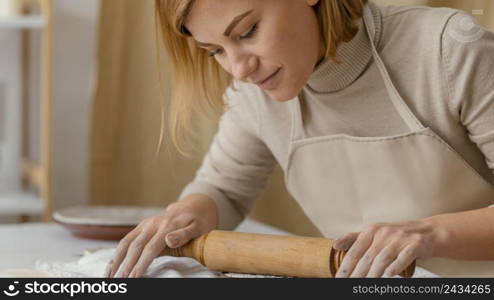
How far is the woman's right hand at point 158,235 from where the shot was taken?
3.79 feet

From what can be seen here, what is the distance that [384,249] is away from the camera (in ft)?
3.08

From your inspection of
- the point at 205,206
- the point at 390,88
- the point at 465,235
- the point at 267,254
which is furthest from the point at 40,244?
the point at 465,235

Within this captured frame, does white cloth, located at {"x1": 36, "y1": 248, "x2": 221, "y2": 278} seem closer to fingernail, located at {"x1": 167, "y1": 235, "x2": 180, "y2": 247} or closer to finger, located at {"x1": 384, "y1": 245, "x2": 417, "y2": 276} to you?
fingernail, located at {"x1": 167, "y1": 235, "x2": 180, "y2": 247}

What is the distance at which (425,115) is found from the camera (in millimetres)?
1199

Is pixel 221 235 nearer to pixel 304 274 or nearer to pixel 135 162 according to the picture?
pixel 304 274

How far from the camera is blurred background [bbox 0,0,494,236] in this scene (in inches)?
90.8

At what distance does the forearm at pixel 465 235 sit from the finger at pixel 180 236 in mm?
375

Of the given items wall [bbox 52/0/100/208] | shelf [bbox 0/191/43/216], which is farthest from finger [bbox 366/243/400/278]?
wall [bbox 52/0/100/208]

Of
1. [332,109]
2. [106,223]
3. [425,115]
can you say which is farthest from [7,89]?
[425,115]

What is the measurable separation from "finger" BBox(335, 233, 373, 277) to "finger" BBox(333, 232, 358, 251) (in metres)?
0.02

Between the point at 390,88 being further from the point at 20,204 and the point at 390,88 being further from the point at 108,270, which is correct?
the point at 20,204

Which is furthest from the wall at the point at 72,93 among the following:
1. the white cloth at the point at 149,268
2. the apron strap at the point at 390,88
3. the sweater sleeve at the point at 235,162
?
the apron strap at the point at 390,88

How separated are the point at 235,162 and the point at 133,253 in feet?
1.26

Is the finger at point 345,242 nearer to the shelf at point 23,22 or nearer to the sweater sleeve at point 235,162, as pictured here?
the sweater sleeve at point 235,162
